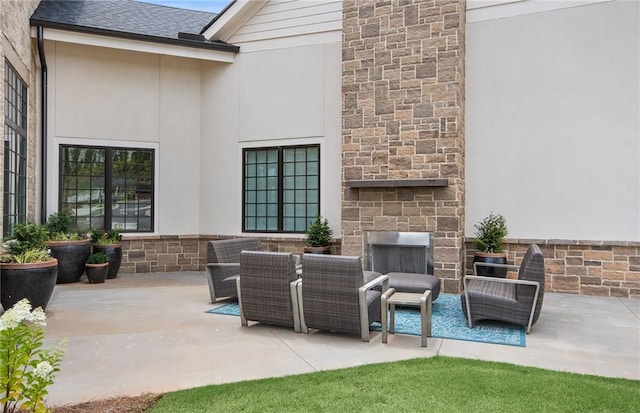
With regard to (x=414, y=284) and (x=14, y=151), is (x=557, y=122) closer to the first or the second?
(x=414, y=284)

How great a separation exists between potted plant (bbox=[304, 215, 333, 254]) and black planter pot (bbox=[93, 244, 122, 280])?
12.7 feet

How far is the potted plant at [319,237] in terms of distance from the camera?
9.06 m

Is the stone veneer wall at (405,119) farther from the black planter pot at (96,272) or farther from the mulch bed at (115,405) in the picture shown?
the mulch bed at (115,405)

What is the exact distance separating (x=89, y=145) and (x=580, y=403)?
977 centimetres

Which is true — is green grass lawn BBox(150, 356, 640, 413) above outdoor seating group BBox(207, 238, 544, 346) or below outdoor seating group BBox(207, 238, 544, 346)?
below

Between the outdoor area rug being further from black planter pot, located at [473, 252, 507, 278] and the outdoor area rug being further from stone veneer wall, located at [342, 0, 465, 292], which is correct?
stone veneer wall, located at [342, 0, 465, 292]

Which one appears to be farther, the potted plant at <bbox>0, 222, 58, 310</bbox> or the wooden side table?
the potted plant at <bbox>0, 222, 58, 310</bbox>

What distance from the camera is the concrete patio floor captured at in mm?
3891

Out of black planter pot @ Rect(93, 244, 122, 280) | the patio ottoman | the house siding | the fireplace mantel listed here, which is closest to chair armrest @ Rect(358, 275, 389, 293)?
the patio ottoman

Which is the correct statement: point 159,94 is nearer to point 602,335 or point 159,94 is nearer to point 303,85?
point 303,85

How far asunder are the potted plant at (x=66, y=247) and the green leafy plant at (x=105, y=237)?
0.25 meters

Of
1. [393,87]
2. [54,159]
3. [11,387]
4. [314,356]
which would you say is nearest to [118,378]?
[11,387]

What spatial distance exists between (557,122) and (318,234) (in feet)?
15.7

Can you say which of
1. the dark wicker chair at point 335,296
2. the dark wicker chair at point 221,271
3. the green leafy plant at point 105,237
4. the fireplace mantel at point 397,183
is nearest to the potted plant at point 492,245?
the fireplace mantel at point 397,183
